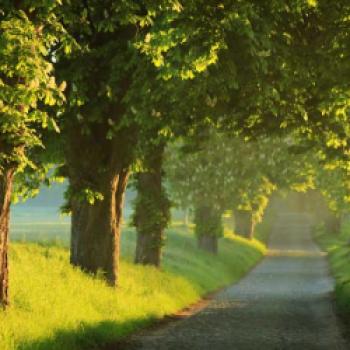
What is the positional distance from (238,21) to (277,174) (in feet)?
112

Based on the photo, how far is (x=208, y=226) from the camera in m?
45.2

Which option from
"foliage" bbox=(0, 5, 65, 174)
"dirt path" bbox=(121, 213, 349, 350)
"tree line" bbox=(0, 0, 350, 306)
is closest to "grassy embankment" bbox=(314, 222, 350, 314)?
"dirt path" bbox=(121, 213, 349, 350)

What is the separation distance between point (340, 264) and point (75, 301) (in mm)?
30748

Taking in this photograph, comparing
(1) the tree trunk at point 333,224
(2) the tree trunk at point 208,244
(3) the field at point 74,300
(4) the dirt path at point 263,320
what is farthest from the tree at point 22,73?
(1) the tree trunk at point 333,224

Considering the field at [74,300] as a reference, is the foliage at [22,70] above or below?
above

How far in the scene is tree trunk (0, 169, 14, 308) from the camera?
14.7 m

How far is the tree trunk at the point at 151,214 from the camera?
3066cm

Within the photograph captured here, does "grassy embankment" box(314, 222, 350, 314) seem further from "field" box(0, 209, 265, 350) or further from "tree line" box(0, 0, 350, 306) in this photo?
"field" box(0, 209, 265, 350)

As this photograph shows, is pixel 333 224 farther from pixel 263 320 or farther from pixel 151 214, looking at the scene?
pixel 263 320

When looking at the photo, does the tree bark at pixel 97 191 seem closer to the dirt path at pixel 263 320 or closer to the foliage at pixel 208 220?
the dirt path at pixel 263 320

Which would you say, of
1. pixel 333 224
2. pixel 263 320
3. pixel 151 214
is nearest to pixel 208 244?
pixel 151 214

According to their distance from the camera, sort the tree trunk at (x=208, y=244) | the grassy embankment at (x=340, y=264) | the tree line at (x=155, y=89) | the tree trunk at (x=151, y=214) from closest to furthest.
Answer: the tree line at (x=155, y=89), the grassy embankment at (x=340, y=264), the tree trunk at (x=151, y=214), the tree trunk at (x=208, y=244)

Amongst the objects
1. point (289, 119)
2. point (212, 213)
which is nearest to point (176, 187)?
point (212, 213)

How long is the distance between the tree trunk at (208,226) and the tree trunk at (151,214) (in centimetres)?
1422
